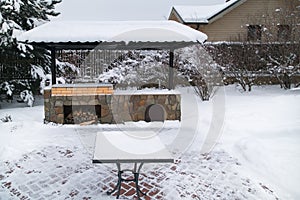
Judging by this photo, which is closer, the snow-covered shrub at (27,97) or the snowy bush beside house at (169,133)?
the snowy bush beside house at (169,133)

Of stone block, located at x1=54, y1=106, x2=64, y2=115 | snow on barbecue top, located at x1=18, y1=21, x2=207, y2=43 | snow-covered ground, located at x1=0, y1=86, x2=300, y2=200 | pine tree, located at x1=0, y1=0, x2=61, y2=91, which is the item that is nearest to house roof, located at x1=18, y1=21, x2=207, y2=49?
snow on barbecue top, located at x1=18, y1=21, x2=207, y2=43

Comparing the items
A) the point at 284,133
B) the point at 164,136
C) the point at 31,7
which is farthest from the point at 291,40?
the point at 31,7

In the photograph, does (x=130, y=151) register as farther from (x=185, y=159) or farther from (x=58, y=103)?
(x=58, y=103)

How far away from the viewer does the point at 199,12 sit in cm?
1570

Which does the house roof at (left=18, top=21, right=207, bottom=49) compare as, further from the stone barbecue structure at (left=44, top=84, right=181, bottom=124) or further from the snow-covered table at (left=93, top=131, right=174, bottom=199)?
the snow-covered table at (left=93, top=131, right=174, bottom=199)

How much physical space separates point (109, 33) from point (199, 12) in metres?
10.9

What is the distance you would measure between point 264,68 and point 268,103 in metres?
2.74

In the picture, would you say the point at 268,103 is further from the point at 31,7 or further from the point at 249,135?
the point at 31,7

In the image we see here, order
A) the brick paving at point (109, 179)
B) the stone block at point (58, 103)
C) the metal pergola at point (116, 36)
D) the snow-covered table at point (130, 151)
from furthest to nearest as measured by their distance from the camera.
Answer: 1. the stone block at point (58, 103)
2. the metal pergola at point (116, 36)
3. the brick paving at point (109, 179)
4. the snow-covered table at point (130, 151)

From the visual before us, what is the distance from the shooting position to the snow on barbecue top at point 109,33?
5871mm

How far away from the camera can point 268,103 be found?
7629 mm

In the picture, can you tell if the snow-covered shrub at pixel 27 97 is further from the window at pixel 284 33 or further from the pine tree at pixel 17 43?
the window at pixel 284 33

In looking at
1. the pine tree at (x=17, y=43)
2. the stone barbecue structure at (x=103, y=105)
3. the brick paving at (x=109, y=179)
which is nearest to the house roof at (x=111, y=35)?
the stone barbecue structure at (x=103, y=105)

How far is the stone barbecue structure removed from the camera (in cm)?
659
